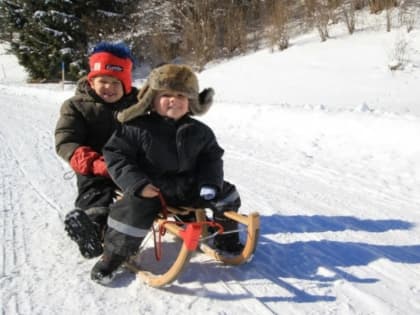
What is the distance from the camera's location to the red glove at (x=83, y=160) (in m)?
2.79

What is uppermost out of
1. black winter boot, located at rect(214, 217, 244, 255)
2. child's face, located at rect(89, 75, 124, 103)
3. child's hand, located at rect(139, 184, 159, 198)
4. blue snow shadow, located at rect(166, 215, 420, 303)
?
child's face, located at rect(89, 75, 124, 103)

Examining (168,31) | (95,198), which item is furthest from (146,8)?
(95,198)

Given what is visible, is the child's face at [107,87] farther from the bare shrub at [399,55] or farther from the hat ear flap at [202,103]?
the bare shrub at [399,55]

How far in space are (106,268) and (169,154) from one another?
0.68 m

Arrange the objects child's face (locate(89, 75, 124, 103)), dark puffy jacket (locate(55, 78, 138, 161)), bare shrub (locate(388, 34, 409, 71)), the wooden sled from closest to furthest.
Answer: the wooden sled, dark puffy jacket (locate(55, 78, 138, 161)), child's face (locate(89, 75, 124, 103)), bare shrub (locate(388, 34, 409, 71))

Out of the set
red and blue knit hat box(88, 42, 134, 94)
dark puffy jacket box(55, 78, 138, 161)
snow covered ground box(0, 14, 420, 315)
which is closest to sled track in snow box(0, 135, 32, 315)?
snow covered ground box(0, 14, 420, 315)

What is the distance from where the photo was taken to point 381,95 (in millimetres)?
8859

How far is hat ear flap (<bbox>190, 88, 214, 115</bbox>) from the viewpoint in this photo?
2762 millimetres

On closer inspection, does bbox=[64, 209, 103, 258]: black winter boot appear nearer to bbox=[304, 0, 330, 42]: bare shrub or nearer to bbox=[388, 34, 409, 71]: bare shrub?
bbox=[388, 34, 409, 71]: bare shrub

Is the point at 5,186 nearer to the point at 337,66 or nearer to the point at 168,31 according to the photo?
the point at 337,66

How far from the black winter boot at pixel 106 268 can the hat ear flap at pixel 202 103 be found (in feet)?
3.00

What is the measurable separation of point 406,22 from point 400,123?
7.61 m

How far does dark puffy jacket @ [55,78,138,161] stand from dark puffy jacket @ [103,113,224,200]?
51 centimetres

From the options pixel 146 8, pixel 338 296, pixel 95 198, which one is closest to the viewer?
pixel 338 296
